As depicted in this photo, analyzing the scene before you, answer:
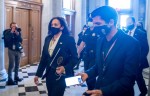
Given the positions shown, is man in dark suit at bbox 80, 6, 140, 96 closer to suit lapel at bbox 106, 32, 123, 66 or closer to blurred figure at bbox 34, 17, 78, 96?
suit lapel at bbox 106, 32, 123, 66

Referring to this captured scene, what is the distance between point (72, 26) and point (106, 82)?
34.8 feet

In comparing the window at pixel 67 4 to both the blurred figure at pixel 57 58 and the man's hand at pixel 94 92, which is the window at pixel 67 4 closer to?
the blurred figure at pixel 57 58

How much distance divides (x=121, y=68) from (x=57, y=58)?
1442mm

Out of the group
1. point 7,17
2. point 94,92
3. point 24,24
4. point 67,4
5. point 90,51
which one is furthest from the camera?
point 67,4

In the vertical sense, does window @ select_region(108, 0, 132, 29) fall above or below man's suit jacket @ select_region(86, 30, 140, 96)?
above

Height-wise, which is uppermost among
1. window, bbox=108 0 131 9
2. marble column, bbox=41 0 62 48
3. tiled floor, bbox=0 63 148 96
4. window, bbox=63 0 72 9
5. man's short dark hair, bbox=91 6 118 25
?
window, bbox=108 0 131 9

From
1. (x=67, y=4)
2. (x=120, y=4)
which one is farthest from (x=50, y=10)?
(x=120, y=4)

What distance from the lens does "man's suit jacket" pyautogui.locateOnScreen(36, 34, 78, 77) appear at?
337cm

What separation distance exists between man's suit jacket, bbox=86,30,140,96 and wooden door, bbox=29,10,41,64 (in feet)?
23.6

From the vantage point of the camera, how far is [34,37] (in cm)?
935

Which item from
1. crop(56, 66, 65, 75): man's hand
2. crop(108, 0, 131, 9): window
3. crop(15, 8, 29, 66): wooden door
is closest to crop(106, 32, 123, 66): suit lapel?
crop(56, 66, 65, 75): man's hand

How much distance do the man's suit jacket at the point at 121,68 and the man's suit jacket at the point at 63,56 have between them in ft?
4.18

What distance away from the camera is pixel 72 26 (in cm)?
1263

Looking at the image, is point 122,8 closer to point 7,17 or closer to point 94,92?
point 7,17
